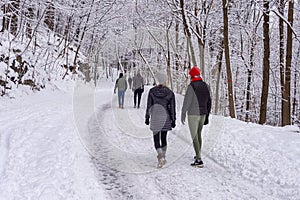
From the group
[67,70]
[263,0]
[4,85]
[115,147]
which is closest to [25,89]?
[4,85]

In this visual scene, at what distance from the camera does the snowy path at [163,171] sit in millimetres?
5234

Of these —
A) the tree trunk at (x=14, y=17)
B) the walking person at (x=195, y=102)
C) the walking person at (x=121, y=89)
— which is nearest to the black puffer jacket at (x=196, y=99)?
the walking person at (x=195, y=102)

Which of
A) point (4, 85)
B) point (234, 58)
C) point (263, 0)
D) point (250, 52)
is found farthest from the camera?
point (234, 58)

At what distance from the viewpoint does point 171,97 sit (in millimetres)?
6660

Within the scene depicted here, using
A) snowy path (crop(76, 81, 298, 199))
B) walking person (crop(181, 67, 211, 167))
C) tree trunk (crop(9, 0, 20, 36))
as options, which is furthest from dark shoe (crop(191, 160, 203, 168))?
tree trunk (crop(9, 0, 20, 36))

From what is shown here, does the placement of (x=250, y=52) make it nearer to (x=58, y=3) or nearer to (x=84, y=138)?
(x=58, y=3)

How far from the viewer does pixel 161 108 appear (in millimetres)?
6617

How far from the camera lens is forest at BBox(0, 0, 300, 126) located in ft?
48.7

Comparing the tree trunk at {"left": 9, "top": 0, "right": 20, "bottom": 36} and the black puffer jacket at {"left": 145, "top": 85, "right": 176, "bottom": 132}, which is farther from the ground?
the tree trunk at {"left": 9, "top": 0, "right": 20, "bottom": 36}

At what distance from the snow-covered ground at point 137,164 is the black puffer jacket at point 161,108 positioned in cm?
95

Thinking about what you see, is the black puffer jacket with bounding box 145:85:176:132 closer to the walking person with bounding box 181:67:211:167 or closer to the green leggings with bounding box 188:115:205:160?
the walking person with bounding box 181:67:211:167

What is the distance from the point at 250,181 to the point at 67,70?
23.6 meters

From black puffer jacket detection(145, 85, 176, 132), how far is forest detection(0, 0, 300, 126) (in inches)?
296

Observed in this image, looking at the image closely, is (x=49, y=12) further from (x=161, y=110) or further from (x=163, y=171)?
(x=163, y=171)
